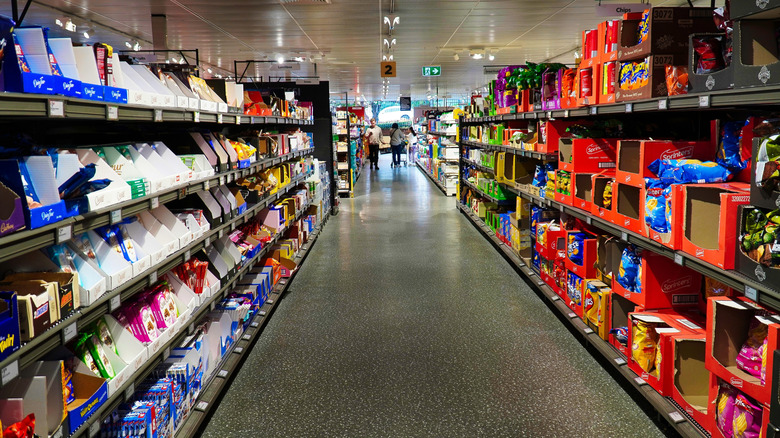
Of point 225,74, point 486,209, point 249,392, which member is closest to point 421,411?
point 249,392

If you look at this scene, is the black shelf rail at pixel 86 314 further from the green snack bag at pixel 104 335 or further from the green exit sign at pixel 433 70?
the green exit sign at pixel 433 70

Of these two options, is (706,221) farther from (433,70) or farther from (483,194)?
(433,70)

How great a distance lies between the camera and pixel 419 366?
3.74m

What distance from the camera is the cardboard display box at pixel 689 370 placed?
2.69 meters

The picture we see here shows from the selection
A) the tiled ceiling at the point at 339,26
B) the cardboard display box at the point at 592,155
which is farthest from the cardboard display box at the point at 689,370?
the tiled ceiling at the point at 339,26

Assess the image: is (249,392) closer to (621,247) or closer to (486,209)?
(621,247)

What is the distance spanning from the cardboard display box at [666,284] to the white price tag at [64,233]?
2.73 metres

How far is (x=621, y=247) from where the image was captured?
354 cm

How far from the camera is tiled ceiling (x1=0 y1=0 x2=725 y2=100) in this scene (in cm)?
836

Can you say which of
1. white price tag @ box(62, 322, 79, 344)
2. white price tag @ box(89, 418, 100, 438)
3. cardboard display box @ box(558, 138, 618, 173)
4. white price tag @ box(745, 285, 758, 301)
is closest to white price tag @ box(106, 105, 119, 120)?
white price tag @ box(62, 322, 79, 344)

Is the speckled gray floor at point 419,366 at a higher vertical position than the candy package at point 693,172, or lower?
lower

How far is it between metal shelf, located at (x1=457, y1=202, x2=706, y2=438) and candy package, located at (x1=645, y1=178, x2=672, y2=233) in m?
0.83

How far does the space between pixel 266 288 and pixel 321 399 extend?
1.79 metres

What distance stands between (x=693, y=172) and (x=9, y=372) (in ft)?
8.76
